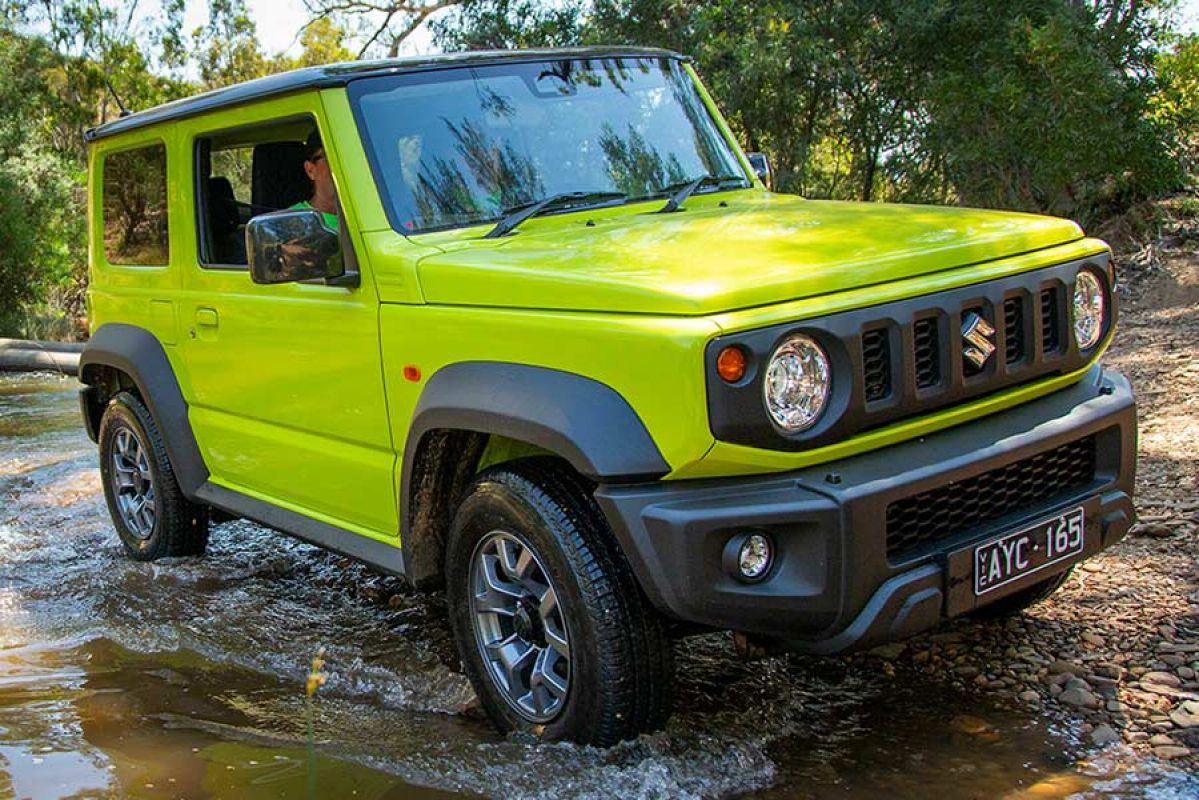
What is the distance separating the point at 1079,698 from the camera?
3570 millimetres

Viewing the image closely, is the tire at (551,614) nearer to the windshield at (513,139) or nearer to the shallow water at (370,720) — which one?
the shallow water at (370,720)

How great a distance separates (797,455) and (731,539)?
A: 25 cm

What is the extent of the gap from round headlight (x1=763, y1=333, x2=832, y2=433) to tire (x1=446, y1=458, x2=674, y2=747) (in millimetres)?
559

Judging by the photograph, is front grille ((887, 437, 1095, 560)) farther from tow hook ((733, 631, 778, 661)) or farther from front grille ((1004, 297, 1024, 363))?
tow hook ((733, 631, 778, 661))

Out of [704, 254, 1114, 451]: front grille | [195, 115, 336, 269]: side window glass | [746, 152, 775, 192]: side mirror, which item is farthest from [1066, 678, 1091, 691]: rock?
[195, 115, 336, 269]: side window glass

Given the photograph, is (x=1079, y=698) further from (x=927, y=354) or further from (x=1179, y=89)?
(x=1179, y=89)

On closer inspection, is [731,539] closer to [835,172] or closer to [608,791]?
[608,791]

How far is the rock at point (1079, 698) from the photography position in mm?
3537

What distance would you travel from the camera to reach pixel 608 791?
311 centimetres

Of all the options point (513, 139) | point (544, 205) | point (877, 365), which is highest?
point (513, 139)

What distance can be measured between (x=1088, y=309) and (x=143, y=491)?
13.5ft

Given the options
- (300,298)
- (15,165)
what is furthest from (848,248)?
(15,165)

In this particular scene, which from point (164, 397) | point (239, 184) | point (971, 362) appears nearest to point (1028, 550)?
point (971, 362)

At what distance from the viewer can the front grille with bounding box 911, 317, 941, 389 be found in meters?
3.14
